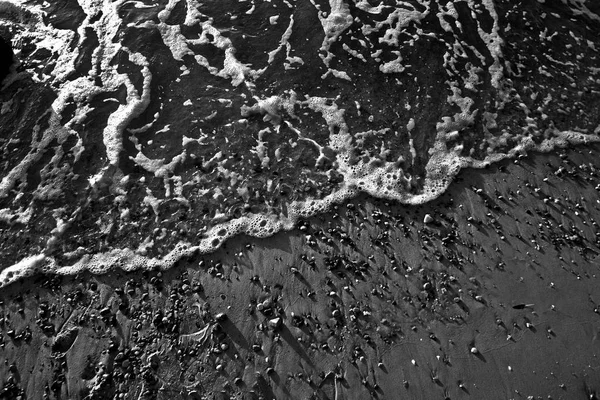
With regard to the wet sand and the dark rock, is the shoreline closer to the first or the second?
the wet sand

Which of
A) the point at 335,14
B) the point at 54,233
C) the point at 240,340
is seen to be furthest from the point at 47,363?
the point at 335,14

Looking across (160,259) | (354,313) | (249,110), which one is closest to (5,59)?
(249,110)

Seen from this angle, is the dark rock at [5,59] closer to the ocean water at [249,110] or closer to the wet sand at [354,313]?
the ocean water at [249,110]

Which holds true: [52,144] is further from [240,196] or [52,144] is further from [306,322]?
[306,322]

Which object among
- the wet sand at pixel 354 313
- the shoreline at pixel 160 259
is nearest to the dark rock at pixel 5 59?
the shoreline at pixel 160 259

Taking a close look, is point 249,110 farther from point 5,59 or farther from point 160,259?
point 5,59

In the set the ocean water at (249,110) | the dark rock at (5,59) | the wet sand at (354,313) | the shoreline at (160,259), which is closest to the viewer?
the wet sand at (354,313)

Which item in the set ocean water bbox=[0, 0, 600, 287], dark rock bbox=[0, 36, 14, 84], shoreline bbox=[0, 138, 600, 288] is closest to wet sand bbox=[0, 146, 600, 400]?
shoreline bbox=[0, 138, 600, 288]
